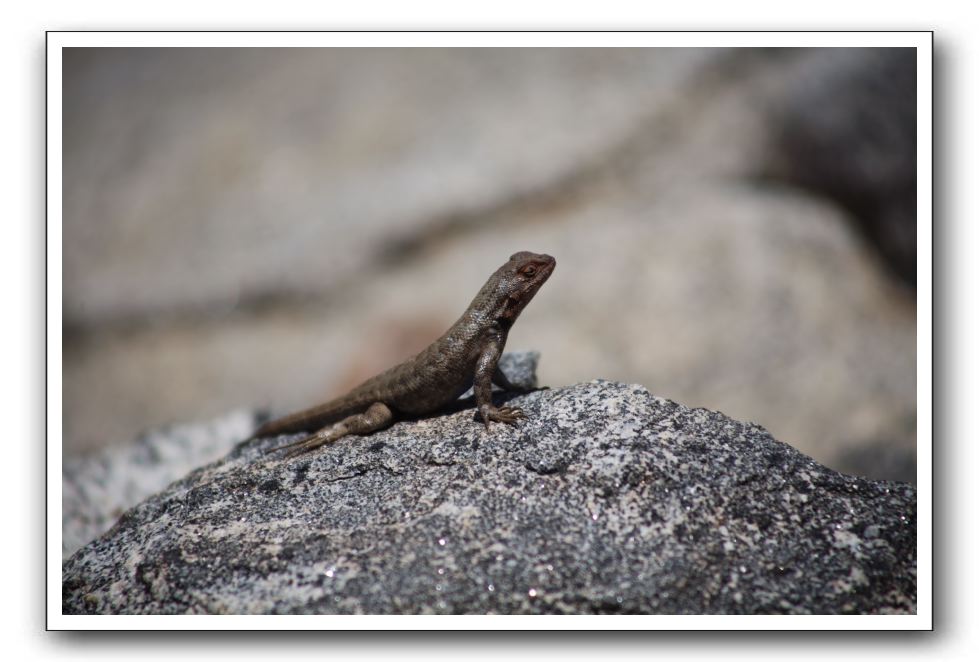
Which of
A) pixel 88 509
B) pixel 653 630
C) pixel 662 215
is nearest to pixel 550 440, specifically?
pixel 653 630

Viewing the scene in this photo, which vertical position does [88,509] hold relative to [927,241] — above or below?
below

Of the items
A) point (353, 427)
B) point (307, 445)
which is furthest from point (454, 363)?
point (307, 445)

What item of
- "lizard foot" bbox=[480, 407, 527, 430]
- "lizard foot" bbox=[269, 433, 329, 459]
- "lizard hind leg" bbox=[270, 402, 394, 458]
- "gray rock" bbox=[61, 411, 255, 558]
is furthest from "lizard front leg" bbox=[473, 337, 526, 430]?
"gray rock" bbox=[61, 411, 255, 558]

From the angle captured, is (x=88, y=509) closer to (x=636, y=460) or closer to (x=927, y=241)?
(x=636, y=460)

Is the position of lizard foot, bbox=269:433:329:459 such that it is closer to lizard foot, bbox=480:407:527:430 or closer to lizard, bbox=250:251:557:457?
lizard, bbox=250:251:557:457

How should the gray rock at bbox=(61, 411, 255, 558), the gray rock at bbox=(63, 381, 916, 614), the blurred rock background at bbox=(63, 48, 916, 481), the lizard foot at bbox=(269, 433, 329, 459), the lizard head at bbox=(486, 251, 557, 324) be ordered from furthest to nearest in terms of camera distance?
the blurred rock background at bbox=(63, 48, 916, 481), the gray rock at bbox=(61, 411, 255, 558), the lizard head at bbox=(486, 251, 557, 324), the lizard foot at bbox=(269, 433, 329, 459), the gray rock at bbox=(63, 381, 916, 614)

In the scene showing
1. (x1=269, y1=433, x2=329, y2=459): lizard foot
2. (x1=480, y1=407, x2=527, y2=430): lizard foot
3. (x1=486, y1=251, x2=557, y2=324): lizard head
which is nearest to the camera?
(x1=480, y1=407, x2=527, y2=430): lizard foot
